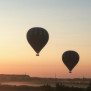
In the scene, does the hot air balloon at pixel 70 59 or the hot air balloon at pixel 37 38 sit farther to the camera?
the hot air balloon at pixel 70 59

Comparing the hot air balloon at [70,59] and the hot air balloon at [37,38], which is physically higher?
the hot air balloon at [37,38]

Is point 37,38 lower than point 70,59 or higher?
higher

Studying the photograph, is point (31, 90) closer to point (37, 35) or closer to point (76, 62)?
point (76, 62)

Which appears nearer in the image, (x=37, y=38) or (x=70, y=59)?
(x=37, y=38)

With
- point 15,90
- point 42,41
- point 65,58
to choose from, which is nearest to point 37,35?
point 42,41
